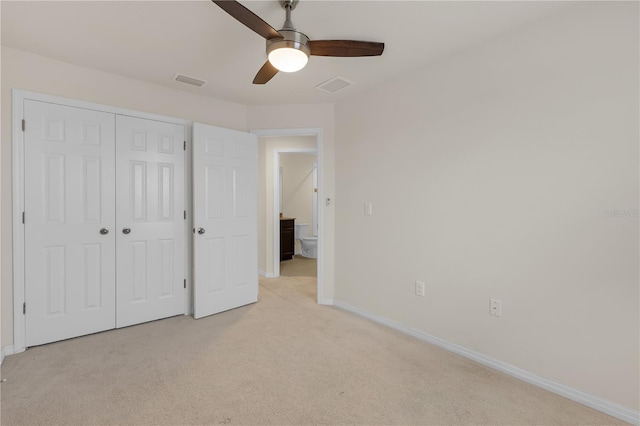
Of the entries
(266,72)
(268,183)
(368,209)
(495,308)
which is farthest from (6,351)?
(495,308)

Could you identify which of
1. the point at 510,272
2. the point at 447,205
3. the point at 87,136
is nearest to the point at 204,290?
the point at 87,136

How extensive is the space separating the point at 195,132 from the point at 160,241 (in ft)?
3.69

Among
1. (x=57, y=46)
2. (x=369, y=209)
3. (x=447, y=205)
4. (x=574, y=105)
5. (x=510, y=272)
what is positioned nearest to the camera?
(x=574, y=105)

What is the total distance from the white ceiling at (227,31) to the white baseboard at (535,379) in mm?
2258

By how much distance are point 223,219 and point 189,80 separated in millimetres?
1378

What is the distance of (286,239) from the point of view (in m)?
5.94

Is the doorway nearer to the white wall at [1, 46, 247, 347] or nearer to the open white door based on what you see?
the open white door

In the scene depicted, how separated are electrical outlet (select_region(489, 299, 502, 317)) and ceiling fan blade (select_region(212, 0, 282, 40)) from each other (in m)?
2.19

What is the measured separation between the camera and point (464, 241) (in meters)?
2.33

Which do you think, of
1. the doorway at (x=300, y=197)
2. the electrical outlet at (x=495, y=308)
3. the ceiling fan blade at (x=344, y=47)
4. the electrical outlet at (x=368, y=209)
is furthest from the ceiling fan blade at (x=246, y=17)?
the doorway at (x=300, y=197)

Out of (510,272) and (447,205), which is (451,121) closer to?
(447,205)

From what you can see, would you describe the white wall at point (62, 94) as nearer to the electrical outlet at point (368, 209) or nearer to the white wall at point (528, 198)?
the electrical outlet at point (368, 209)

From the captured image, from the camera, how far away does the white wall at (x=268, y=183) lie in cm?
476

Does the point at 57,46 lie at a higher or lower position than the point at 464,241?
higher
